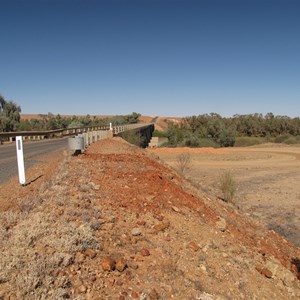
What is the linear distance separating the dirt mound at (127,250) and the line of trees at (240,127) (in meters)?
59.4

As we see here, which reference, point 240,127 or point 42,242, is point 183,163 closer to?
point 42,242

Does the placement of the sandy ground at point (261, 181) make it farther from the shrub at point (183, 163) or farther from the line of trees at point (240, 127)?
the line of trees at point (240, 127)

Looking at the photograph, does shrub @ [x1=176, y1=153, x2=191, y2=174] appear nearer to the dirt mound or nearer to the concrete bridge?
the concrete bridge

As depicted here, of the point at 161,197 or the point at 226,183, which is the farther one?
the point at 226,183

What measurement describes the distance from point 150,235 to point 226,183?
36.3 ft

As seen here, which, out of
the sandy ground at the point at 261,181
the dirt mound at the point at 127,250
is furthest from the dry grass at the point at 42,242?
the sandy ground at the point at 261,181

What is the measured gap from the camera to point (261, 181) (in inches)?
980

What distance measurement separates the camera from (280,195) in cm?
1966

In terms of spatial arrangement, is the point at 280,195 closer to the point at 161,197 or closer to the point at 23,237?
the point at 161,197

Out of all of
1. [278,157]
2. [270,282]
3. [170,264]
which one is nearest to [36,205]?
[170,264]

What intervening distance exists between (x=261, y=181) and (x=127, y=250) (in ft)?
71.3

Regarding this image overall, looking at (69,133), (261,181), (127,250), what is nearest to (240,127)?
(69,133)

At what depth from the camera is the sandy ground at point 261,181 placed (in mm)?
14515

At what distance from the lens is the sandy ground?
47.6ft
